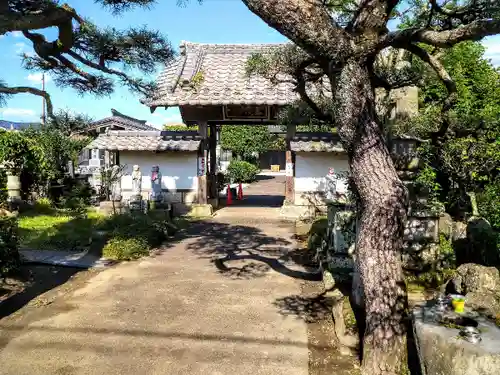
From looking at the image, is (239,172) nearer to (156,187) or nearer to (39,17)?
(156,187)

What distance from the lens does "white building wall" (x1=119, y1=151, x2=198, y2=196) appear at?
16.3 m

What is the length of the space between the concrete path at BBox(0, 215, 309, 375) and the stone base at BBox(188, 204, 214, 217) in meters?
6.49

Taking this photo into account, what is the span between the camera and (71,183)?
1886 cm

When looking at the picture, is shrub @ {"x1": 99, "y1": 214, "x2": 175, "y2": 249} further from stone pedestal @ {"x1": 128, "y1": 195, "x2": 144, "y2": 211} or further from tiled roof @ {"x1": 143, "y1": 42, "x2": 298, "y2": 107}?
tiled roof @ {"x1": 143, "y1": 42, "x2": 298, "y2": 107}

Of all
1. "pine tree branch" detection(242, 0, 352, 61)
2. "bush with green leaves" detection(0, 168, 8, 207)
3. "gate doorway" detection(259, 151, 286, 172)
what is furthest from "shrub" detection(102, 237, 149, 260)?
"gate doorway" detection(259, 151, 286, 172)

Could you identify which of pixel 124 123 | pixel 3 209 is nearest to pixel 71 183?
pixel 3 209

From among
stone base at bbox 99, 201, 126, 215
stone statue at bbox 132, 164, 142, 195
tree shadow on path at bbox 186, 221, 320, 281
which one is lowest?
tree shadow on path at bbox 186, 221, 320, 281

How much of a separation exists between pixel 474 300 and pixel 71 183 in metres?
17.6

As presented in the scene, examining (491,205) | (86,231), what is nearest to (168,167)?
(86,231)

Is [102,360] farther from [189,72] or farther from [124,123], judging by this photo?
[124,123]

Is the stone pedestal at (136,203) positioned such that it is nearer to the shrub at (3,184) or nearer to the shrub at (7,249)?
the shrub at (3,184)

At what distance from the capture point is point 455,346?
132 inches

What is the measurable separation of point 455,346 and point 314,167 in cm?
1273

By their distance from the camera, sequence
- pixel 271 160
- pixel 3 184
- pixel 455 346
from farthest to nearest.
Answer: pixel 271 160 < pixel 3 184 < pixel 455 346
